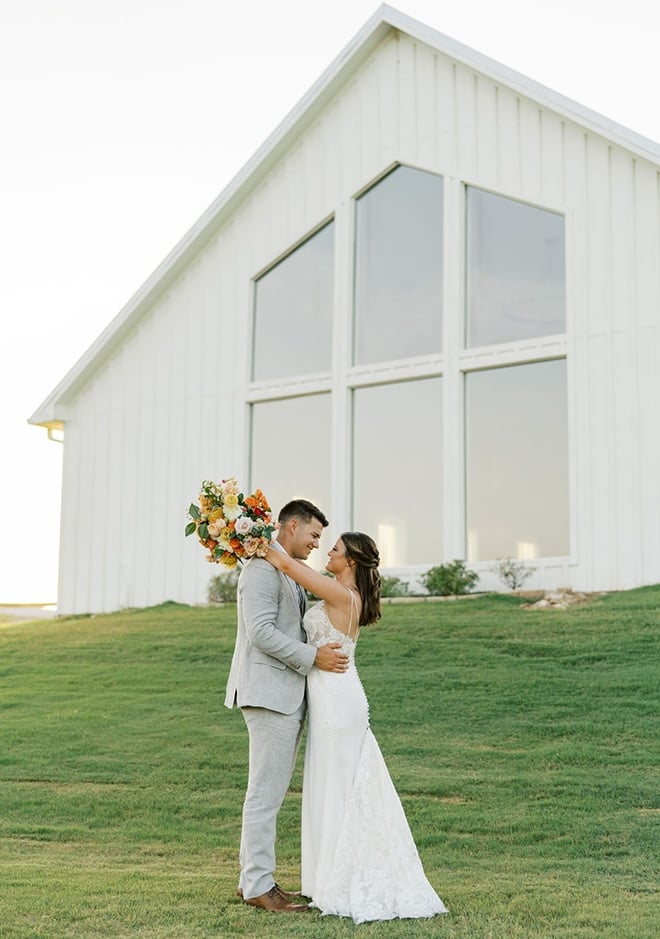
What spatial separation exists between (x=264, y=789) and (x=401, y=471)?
35.7 feet

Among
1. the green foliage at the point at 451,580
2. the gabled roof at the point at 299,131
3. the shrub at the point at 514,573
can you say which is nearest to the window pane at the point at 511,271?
the gabled roof at the point at 299,131

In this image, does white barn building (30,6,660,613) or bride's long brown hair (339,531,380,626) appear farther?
white barn building (30,6,660,613)

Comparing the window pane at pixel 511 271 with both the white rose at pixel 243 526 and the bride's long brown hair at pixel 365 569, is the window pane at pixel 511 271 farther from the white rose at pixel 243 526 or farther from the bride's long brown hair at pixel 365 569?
the white rose at pixel 243 526

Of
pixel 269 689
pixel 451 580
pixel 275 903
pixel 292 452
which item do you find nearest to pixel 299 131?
pixel 292 452

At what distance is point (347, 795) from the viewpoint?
6289 millimetres

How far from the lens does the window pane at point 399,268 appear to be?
680 inches

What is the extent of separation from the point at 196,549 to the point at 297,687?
38.8 ft

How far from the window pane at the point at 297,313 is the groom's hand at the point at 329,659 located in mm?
11780

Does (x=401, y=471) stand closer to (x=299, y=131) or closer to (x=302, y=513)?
(x=299, y=131)

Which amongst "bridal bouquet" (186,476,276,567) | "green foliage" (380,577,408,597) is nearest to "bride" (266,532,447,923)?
"bridal bouquet" (186,476,276,567)

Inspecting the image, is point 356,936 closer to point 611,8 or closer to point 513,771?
point 513,771

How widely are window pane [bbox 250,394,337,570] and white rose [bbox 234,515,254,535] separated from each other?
11.0 metres

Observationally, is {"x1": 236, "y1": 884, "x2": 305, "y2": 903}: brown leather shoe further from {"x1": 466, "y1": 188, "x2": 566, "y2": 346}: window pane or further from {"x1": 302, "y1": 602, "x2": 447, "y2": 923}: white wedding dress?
{"x1": 466, "y1": 188, "x2": 566, "y2": 346}: window pane

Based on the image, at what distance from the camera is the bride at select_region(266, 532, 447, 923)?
6.05 meters
